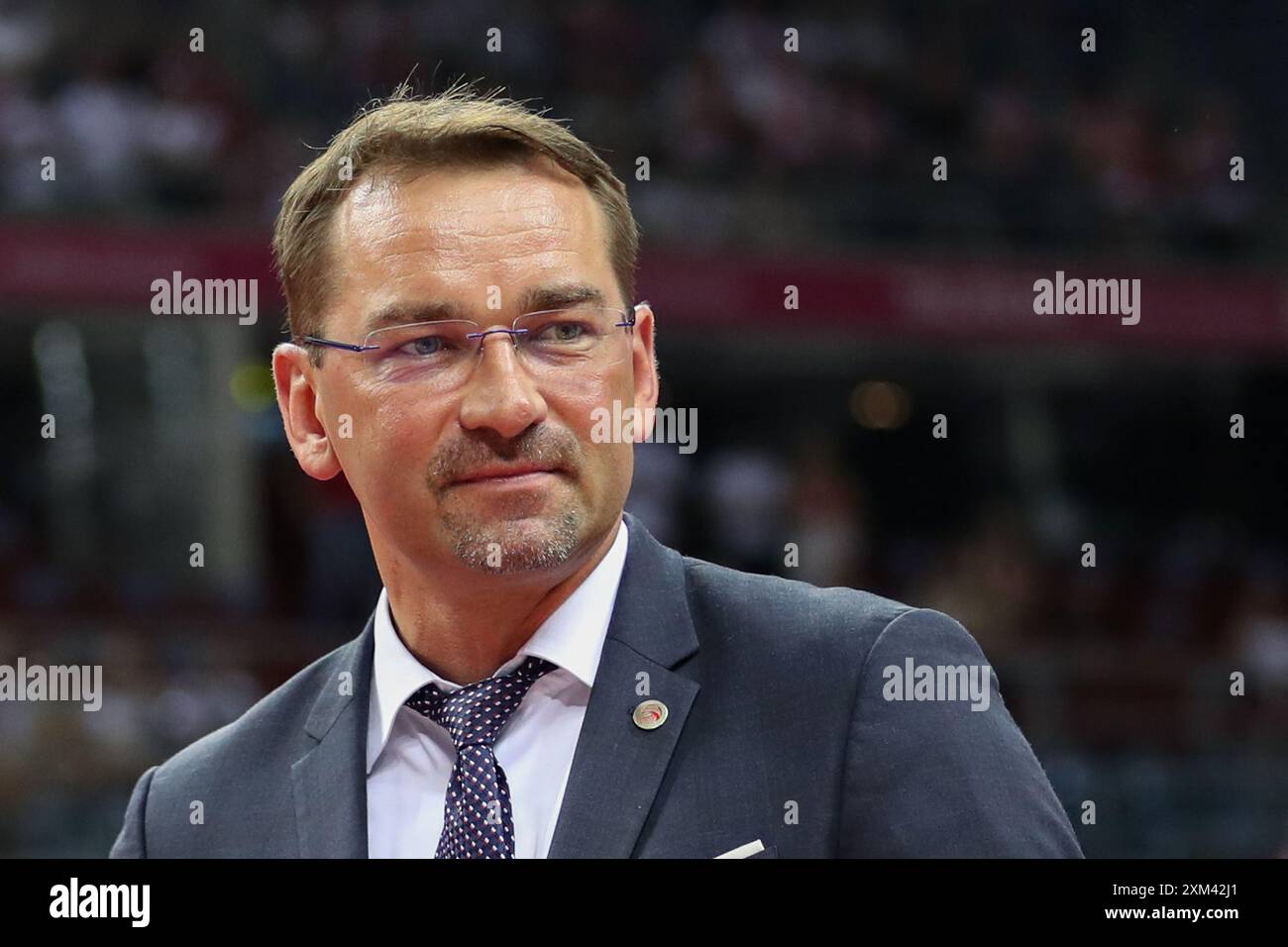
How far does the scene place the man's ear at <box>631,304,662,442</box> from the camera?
190 cm

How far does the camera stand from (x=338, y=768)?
5.97 feet

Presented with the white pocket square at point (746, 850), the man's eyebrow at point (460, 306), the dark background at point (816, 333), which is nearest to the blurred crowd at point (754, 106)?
the dark background at point (816, 333)

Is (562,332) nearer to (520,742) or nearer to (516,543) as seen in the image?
(516,543)

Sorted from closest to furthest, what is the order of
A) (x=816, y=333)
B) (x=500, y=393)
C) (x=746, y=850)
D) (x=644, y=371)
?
1. (x=746, y=850)
2. (x=500, y=393)
3. (x=644, y=371)
4. (x=816, y=333)

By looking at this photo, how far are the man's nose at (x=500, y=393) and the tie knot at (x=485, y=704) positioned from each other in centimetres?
25

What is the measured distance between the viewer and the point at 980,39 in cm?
955

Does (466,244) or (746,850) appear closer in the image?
(746,850)

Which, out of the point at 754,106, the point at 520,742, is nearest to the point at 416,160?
the point at 520,742

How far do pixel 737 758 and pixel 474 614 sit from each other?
1.10 feet

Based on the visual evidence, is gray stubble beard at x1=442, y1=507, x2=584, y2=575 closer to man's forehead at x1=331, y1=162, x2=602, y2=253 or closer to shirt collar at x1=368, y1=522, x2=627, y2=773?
shirt collar at x1=368, y1=522, x2=627, y2=773

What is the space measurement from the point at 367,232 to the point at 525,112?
0.22m

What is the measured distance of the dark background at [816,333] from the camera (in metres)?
7.12
